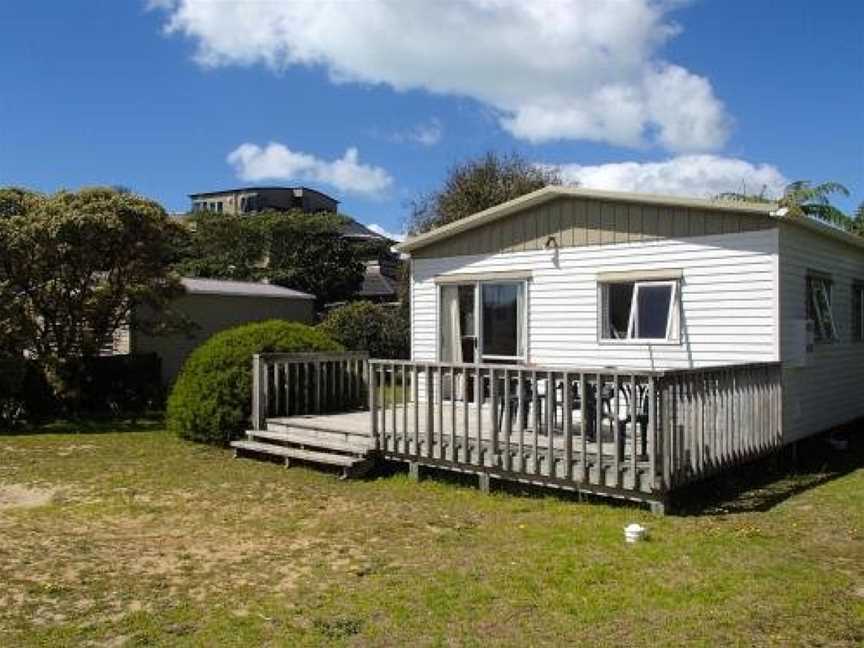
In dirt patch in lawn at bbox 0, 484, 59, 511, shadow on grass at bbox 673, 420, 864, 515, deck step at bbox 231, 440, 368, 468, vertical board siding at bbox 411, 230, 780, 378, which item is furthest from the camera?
vertical board siding at bbox 411, 230, 780, 378

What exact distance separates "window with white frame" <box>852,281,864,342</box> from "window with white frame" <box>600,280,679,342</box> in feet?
13.5

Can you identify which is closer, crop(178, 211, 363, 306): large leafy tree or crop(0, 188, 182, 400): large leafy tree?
crop(0, 188, 182, 400): large leafy tree

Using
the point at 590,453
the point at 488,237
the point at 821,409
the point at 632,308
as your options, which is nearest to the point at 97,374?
the point at 488,237

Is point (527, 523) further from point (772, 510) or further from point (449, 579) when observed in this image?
point (772, 510)

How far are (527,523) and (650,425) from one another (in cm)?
142

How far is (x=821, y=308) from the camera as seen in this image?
1162 cm

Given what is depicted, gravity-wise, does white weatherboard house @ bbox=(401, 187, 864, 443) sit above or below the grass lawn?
above

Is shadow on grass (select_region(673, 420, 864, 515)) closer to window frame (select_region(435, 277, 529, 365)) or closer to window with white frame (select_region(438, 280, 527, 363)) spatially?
window frame (select_region(435, 277, 529, 365))

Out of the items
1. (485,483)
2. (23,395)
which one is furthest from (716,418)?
(23,395)

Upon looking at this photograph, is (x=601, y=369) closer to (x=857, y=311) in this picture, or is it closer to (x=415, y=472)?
(x=415, y=472)

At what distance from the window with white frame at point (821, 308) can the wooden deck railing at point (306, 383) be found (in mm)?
6654

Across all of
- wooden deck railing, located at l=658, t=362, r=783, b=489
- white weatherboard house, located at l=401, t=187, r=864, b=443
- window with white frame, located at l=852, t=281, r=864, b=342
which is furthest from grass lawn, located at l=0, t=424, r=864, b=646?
window with white frame, located at l=852, t=281, r=864, b=342

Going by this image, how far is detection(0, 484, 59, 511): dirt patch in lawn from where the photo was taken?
8.32 m

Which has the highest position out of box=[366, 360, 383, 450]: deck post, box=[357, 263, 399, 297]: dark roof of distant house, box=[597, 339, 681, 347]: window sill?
box=[357, 263, 399, 297]: dark roof of distant house
